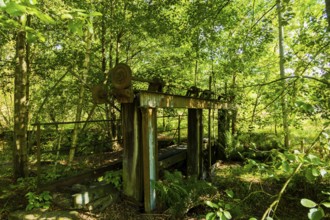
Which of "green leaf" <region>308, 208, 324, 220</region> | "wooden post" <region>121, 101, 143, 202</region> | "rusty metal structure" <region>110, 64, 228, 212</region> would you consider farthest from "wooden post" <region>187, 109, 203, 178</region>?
"green leaf" <region>308, 208, 324, 220</region>

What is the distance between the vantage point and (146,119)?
4.41 m

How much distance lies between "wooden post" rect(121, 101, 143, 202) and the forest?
7.9 inches

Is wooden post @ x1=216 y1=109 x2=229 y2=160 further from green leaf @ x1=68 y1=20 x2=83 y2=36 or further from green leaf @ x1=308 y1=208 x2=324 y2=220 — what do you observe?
green leaf @ x1=308 y1=208 x2=324 y2=220

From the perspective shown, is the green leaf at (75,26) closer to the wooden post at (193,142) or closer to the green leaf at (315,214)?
the green leaf at (315,214)

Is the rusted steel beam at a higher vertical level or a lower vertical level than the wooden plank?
higher

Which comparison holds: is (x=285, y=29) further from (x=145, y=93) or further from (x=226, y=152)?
(x=145, y=93)

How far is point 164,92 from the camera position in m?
7.20

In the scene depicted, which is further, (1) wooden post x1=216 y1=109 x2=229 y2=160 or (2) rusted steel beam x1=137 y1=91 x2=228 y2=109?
(1) wooden post x1=216 y1=109 x2=229 y2=160

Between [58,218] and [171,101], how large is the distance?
282cm

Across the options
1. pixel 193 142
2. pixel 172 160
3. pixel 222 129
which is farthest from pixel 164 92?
pixel 222 129

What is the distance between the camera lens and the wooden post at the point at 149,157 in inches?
171

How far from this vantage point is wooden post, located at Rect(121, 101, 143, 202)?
4.43m

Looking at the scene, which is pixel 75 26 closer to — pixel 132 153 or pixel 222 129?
pixel 132 153

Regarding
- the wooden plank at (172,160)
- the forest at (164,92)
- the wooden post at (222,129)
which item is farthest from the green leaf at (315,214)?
the wooden post at (222,129)
